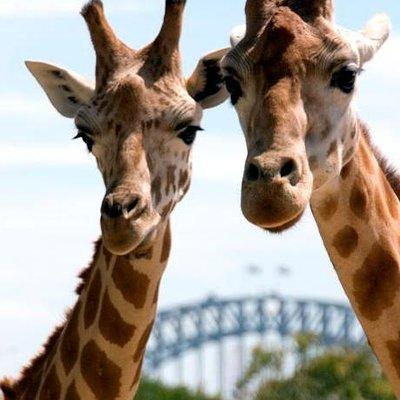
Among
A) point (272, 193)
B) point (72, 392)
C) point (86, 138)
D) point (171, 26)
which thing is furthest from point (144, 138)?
point (272, 193)

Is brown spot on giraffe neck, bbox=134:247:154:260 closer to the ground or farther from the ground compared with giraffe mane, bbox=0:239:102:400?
farther from the ground

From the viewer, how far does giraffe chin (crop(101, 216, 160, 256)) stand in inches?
429

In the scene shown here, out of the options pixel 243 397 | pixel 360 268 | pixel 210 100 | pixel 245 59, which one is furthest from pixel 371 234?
pixel 243 397

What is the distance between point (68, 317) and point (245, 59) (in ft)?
10.3

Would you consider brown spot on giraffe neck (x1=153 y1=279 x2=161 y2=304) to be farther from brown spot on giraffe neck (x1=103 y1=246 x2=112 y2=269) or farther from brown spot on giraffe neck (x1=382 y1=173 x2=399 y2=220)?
brown spot on giraffe neck (x1=382 y1=173 x2=399 y2=220)

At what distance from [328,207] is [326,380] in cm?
2639

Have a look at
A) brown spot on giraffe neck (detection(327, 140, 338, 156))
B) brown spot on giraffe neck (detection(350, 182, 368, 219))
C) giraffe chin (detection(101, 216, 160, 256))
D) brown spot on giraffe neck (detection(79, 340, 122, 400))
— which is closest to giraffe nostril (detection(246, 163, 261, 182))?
brown spot on giraffe neck (detection(327, 140, 338, 156))

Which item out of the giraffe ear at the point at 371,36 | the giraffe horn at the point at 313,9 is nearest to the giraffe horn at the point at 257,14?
the giraffe horn at the point at 313,9

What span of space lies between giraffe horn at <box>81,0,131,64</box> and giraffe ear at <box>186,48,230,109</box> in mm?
527

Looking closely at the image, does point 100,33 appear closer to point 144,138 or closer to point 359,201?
point 144,138

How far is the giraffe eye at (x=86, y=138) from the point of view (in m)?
12.0

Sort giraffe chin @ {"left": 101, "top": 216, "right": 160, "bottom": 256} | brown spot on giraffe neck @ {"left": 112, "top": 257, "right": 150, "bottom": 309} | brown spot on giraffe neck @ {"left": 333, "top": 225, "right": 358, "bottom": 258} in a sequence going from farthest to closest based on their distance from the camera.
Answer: brown spot on giraffe neck @ {"left": 112, "top": 257, "right": 150, "bottom": 309} → giraffe chin @ {"left": 101, "top": 216, "right": 160, "bottom": 256} → brown spot on giraffe neck @ {"left": 333, "top": 225, "right": 358, "bottom": 258}

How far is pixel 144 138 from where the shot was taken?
11.8 m

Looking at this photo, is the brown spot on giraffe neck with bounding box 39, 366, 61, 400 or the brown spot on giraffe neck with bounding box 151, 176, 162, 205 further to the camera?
the brown spot on giraffe neck with bounding box 39, 366, 61, 400
